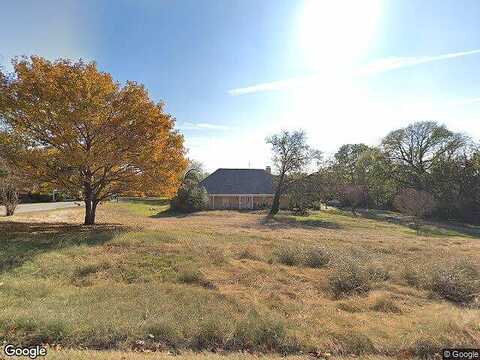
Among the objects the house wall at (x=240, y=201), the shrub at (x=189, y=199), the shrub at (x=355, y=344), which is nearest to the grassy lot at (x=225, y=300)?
the shrub at (x=355, y=344)

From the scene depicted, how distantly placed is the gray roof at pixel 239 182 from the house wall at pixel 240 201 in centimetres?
76

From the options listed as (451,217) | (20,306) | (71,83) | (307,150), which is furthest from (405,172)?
(20,306)

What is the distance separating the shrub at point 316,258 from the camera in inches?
421

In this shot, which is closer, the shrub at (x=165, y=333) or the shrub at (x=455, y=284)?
the shrub at (x=165, y=333)

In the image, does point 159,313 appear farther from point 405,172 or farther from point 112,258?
point 405,172

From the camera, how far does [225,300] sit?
6883mm

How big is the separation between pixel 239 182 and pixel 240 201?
11.0 feet

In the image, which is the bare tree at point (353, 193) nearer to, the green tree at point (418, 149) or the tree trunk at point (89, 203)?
the green tree at point (418, 149)

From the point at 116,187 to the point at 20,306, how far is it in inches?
438

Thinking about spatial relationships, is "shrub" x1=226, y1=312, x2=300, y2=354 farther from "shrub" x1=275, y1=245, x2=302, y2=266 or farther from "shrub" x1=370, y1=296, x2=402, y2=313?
"shrub" x1=275, y1=245, x2=302, y2=266

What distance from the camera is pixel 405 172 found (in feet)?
166

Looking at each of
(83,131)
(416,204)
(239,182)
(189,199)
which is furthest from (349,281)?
(239,182)

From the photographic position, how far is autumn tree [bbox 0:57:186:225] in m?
13.0

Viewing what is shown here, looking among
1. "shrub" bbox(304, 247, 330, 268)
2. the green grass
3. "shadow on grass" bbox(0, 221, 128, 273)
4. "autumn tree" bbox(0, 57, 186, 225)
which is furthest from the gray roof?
"shrub" bbox(304, 247, 330, 268)
